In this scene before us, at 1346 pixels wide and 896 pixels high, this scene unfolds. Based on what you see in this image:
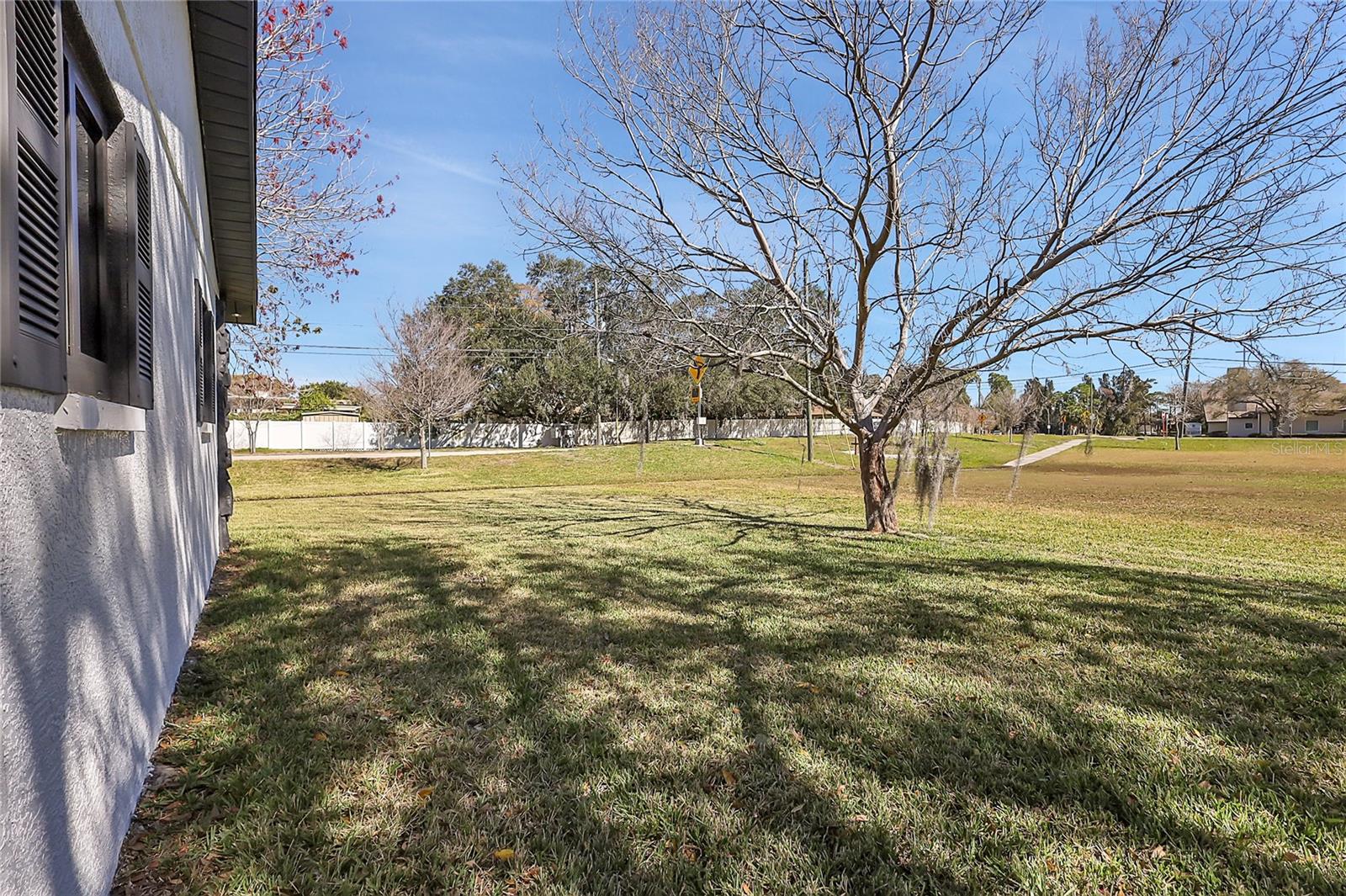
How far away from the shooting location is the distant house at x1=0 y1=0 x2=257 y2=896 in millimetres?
1303

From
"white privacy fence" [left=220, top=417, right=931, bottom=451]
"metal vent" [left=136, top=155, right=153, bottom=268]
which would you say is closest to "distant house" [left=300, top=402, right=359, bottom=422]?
"white privacy fence" [left=220, top=417, right=931, bottom=451]

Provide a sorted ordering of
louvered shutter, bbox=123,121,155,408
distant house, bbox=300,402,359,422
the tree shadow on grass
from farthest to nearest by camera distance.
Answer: distant house, bbox=300,402,359,422 → louvered shutter, bbox=123,121,155,408 → the tree shadow on grass

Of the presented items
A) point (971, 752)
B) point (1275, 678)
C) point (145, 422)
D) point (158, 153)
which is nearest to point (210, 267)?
point (158, 153)

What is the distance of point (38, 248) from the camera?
142cm

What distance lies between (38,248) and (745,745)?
111 inches

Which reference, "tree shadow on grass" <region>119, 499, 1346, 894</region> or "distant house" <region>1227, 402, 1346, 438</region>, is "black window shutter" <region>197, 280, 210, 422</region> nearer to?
"tree shadow on grass" <region>119, 499, 1346, 894</region>

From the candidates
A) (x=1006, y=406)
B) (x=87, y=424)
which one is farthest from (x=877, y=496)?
(x=1006, y=406)

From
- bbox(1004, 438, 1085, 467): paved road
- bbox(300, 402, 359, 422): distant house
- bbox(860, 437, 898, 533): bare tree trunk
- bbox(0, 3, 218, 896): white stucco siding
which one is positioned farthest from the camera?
bbox(300, 402, 359, 422): distant house

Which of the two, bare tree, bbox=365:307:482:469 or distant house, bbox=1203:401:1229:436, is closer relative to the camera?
bare tree, bbox=365:307:482:469

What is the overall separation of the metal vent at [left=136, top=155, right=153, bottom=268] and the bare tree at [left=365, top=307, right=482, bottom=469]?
24038 mm

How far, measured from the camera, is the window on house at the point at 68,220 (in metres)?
1.26

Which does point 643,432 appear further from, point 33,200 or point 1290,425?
point 1290,425

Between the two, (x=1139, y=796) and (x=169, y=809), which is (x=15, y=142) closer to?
(x=169, y=809)

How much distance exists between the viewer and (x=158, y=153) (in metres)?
3.19
